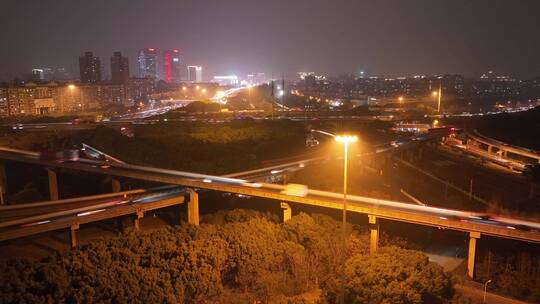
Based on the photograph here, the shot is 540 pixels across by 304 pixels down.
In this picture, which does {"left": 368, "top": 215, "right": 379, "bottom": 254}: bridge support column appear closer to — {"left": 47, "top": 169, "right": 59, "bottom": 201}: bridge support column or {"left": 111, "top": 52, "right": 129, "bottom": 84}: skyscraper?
{"left": 47, "top": 169, "right": 59, "bottom": 201}: bridge support column

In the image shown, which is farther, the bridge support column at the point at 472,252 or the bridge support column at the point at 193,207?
the bridge support column at the point at 193,207

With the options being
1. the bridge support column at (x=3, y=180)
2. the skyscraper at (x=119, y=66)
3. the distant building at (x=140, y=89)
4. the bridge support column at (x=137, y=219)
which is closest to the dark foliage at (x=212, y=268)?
the bridge support column at (x=137, y=219)

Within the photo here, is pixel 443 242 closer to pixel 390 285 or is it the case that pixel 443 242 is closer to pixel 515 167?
pixel 390 285

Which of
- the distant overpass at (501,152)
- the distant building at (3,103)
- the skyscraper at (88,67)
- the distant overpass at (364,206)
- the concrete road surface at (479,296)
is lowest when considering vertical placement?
the concrete road surface at (479,296)

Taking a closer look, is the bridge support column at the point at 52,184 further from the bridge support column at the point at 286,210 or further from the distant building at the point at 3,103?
the distant building at the point at 3,103

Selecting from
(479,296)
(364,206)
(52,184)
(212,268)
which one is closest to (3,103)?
(52,184)

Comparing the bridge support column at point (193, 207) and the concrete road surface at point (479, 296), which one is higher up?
the bridge support column at point (193, 207)

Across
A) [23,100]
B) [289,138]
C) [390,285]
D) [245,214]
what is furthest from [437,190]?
[23,100]

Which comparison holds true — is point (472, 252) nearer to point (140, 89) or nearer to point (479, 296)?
point (479, 296)

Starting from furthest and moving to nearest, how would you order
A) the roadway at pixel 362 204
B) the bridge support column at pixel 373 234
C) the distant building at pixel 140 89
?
the distant building at pixel 140 89 → the bridge support column at pixel 373 234 → the roadway at pixel 362 204

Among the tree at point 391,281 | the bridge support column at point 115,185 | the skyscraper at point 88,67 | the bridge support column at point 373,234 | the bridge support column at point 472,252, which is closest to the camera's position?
the tree at point 391,281
